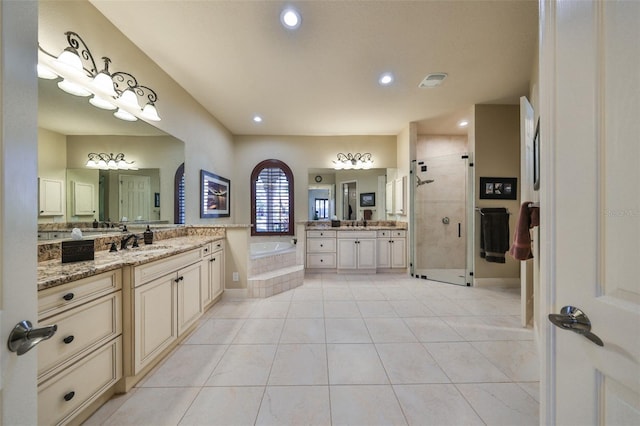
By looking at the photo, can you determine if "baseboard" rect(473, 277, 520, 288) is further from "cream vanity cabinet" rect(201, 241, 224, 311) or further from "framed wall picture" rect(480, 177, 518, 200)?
"cream vanity cabinet" rect(201, 241, 224, 311)

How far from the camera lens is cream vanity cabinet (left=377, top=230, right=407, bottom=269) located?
4.38 metres

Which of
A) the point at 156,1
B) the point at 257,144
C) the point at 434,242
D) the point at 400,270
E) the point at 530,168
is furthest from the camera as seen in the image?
the point at 257,144

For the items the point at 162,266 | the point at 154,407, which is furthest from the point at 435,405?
the point at 162,266

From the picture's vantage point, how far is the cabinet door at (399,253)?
14.4ft

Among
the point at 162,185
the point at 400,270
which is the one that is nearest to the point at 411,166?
the point at 400,270

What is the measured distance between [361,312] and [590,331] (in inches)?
89.5

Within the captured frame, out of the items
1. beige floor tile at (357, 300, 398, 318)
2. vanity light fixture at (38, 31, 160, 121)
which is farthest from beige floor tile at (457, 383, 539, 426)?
vanity light fixture at (38, 31, 160, 121)

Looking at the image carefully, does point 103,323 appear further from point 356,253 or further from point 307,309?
point 356,253

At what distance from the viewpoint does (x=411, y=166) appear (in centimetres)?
421

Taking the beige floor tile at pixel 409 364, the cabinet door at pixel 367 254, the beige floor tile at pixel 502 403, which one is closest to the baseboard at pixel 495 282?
the cabinet door at pixel 367 254

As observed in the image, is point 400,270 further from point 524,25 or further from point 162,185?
point 162,185

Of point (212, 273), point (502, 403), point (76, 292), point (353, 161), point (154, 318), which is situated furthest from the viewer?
point (353, 161)

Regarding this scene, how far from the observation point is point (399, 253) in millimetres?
4391

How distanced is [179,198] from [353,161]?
3.22 metres
